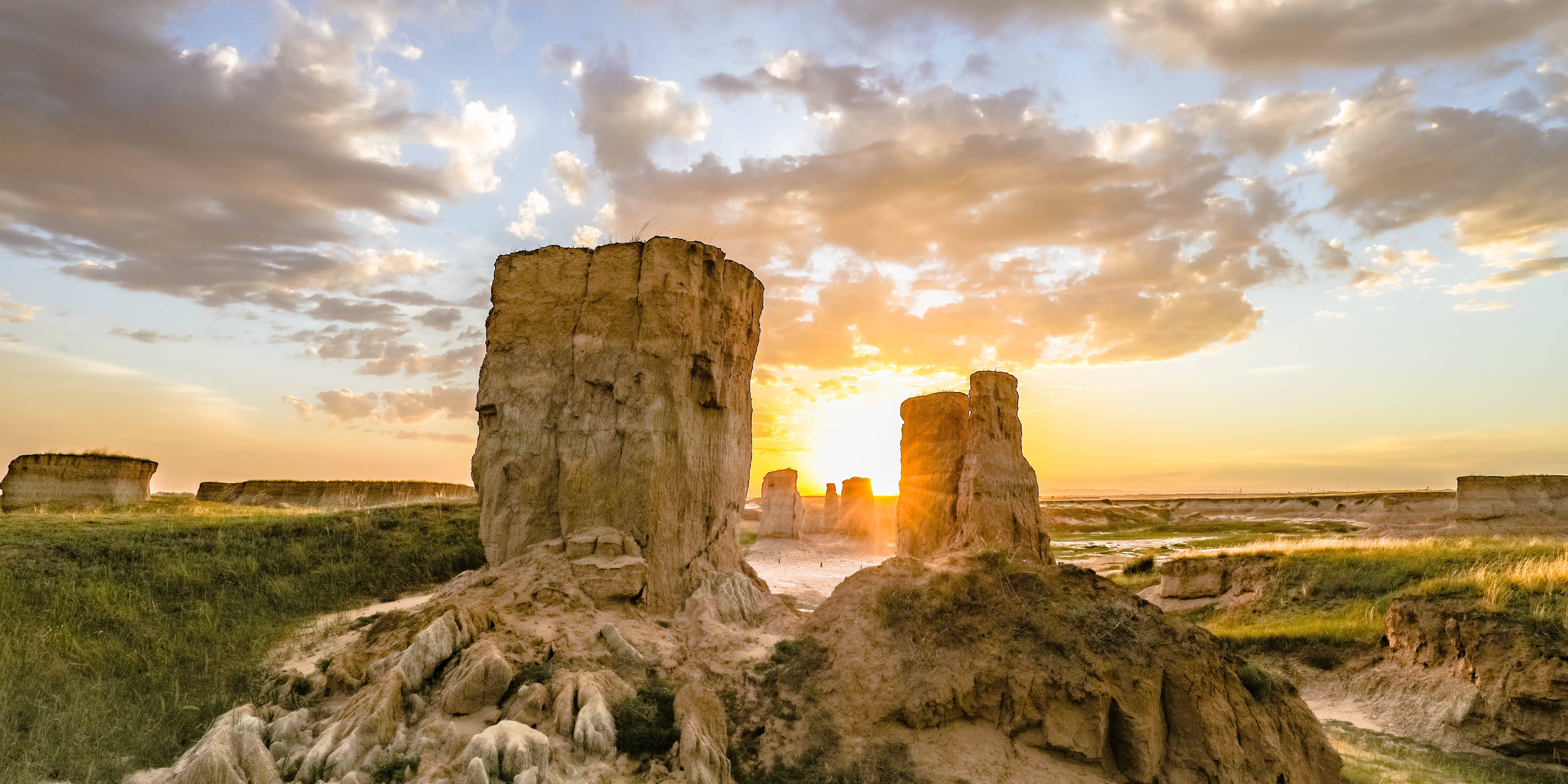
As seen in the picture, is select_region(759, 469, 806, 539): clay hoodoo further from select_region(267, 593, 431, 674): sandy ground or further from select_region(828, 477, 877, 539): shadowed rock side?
select_region(267, 593, 431, 674): sandy ground

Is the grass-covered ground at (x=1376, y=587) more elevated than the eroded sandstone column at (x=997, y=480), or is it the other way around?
the eroded sandstone column at (x=997, y=480)

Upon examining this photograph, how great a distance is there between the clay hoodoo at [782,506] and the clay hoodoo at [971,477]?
16.8 m

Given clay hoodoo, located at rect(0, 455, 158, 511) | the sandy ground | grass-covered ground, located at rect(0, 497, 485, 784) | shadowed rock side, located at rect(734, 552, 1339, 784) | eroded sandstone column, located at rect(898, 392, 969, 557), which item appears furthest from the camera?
eroded sandstone column, located at rect(898, 392, 969, 557)

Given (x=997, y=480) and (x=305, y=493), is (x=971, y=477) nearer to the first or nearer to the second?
(x=997, y=480)

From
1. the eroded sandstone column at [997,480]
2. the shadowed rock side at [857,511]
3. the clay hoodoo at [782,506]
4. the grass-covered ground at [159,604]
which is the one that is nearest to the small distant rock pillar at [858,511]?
the shadowed rock side at [857,511]

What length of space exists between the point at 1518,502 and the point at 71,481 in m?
64.1

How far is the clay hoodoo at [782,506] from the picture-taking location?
144 feet

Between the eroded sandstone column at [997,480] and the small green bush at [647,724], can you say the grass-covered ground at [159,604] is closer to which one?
the small green bush at [647,724]

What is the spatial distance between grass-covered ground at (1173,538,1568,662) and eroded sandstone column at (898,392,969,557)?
343 inches

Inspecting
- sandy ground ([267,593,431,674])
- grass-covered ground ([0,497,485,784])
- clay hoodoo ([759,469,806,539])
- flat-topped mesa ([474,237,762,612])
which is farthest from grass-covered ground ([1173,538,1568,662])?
clay hoodoo ([759,469,806,539])

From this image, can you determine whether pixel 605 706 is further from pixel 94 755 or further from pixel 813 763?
pixel 94 755

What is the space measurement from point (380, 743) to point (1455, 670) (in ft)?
60.4

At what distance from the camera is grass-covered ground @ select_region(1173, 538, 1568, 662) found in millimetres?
14734

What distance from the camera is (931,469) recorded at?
87.2ft
